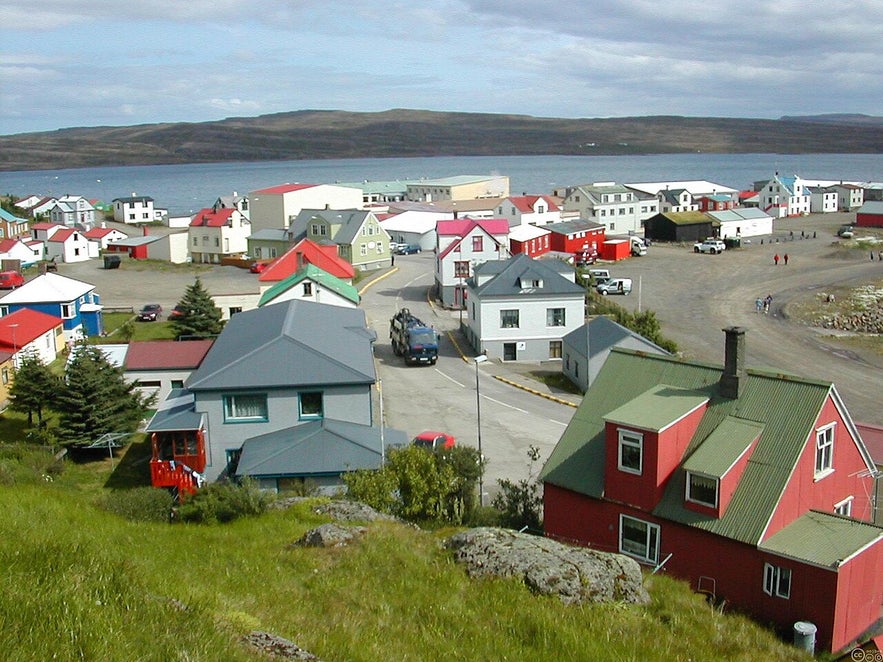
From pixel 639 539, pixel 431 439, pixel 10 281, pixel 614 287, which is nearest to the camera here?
pixel 639 539

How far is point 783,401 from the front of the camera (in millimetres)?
15297

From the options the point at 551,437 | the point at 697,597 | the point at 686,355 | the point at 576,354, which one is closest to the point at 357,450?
the point at 551,437

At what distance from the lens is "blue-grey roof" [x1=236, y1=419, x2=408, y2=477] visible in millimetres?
20578

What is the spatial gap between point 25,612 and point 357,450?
1569cm

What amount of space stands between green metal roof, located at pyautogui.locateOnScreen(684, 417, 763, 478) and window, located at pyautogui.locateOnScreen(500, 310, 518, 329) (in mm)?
22857

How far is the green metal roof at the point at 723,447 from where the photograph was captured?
47.2 ft

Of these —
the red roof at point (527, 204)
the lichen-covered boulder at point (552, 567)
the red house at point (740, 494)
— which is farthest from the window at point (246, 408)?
the red roof at point (527, 204)

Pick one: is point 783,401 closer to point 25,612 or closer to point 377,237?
point 25,612

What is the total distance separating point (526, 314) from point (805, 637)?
85.3 ft

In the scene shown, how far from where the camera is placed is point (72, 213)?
316ft

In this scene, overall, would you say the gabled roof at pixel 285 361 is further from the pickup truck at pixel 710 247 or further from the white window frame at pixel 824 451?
the pickup truck at pixel 710 247

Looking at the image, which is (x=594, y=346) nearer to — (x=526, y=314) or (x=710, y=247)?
(x=526, y=314)

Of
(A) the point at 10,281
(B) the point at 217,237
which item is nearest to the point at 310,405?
(A) the point at 10,281

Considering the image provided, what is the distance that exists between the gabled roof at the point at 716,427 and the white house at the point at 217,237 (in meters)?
56.3
